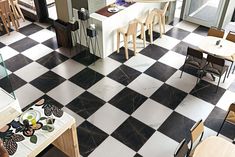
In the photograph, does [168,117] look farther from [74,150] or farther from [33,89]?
[33,89]

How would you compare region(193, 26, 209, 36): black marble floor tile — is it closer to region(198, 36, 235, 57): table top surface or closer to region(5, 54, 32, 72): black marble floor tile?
region(198, 36, 235, 57): table top surface

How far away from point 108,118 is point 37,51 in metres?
2.89

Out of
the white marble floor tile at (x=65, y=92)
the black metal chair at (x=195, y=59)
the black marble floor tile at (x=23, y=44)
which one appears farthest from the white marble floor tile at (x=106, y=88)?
the black marble floor tile at (x=23, y=44)

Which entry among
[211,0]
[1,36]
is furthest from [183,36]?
[1,36]

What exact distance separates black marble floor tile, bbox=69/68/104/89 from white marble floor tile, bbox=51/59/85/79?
12 centimetres

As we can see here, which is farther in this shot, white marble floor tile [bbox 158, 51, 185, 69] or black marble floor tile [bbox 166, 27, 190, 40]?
black marble floor tile [bbox 166, 27, 190, 40]

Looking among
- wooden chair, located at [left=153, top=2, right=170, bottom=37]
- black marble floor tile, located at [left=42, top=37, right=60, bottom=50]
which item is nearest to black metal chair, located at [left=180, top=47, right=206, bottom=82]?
wooden chair, located at [left=153, top=2, right=170, bottom=37]

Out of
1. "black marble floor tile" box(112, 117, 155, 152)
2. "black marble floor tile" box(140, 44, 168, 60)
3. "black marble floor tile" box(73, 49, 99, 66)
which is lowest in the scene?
"black marble floor tile" box(112, 117, 155, 152)

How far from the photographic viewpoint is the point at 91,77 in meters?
6.02

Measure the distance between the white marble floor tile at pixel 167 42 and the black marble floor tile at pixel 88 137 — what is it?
308cm

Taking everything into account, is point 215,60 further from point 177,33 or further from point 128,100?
point 177,33

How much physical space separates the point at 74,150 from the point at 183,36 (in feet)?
14.8

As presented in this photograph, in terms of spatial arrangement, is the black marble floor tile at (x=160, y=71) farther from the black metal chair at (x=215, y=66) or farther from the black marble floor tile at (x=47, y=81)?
the black marble floor tile at (x=47, y=81)

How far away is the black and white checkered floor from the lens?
15.6 ft
